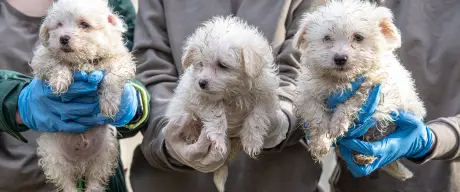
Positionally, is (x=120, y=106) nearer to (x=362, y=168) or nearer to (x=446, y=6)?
(x=362, y=168)

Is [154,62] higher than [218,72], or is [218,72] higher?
[218,72]

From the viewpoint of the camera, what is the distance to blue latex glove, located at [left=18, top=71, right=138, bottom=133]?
2.93 meters

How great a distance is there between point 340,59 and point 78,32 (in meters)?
1.43

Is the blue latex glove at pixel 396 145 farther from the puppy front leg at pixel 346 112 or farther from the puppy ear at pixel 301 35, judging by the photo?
the puppy ear at pixel 301 35

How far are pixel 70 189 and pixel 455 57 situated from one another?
94.0 inches

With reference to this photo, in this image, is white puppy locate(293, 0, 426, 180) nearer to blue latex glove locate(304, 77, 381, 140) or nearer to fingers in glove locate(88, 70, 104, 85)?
blue latex glove locate(304, 77, 381, 140)

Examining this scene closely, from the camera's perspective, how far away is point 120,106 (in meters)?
2.98

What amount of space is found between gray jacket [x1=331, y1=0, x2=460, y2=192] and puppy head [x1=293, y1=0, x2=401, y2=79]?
2.07ft

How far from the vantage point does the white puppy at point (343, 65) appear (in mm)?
2617

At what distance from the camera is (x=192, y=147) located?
2738mm

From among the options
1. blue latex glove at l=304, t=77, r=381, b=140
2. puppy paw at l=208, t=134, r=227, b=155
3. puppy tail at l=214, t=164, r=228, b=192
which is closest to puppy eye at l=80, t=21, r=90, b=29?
puppy paw at l=208, t=134, r=227, b=155

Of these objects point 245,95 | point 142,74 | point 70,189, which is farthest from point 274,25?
point 70,189

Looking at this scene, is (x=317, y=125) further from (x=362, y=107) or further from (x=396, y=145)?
(x=396, y=145)

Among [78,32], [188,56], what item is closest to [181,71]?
[188,56]
